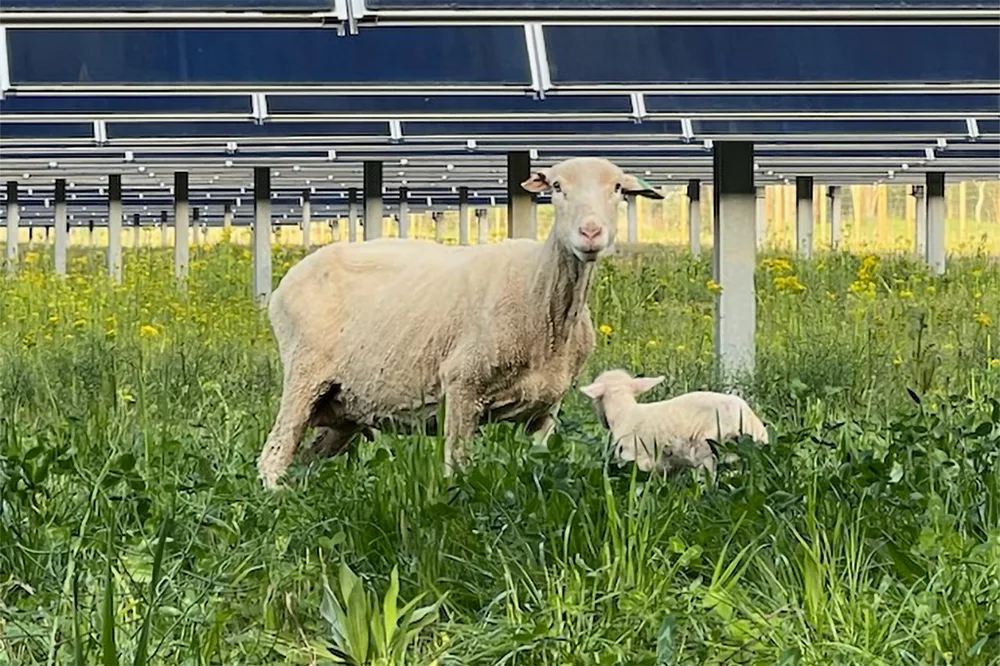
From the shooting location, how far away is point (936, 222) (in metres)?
19.7

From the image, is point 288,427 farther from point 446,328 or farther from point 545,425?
point 545,425

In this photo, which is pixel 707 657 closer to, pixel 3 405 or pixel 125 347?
pixel 3 405

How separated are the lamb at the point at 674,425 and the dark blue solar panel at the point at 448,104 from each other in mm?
3566

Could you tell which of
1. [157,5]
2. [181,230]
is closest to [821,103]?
[157,5]

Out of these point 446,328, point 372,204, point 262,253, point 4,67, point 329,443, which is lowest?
point 329,443

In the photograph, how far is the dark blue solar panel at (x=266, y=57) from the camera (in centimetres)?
769

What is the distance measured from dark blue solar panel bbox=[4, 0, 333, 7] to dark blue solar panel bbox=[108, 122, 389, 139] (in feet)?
15.4

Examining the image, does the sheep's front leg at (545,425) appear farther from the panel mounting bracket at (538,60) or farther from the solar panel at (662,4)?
the panel mounting bracket at (538,60)

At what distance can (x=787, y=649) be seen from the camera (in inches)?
135

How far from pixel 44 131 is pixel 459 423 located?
7.59 meters

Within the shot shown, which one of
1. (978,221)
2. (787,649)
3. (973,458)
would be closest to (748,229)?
(973,458)

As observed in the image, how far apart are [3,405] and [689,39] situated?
3.47 meters

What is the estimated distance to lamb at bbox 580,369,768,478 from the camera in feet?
18.5

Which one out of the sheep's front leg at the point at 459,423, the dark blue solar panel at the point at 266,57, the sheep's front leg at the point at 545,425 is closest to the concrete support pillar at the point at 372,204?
the dark blue solar panel at the point at 266,57
